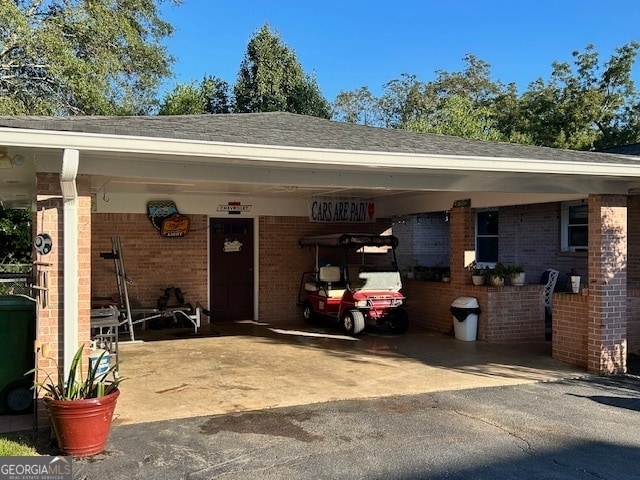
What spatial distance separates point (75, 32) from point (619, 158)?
1441 centimetres

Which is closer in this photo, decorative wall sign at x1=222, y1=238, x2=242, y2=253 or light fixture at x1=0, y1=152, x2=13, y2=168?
light fixture at x1=0, y1=152, x2=13, y2=168

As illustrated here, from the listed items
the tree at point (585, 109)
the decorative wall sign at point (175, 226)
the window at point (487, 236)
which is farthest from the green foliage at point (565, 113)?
the decorative wall sign at point (175, 226)

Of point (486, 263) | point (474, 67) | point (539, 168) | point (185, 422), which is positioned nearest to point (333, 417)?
point (185, 422)

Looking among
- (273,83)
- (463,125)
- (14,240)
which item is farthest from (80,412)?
(273,83)

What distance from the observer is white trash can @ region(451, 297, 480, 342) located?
10.4 meters

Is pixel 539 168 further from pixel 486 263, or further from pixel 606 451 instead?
pixel 486 263

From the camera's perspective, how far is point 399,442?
4.99m

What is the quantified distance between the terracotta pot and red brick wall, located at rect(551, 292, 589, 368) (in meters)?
6.55

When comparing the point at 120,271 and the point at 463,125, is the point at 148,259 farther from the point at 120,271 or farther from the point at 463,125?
the point at 463,125

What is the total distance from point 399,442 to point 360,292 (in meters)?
6.01

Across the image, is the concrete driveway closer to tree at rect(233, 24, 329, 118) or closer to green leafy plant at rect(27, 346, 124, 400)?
green leafy plant at rect(27, 346, 124, 400)

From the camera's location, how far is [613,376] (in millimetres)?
7641

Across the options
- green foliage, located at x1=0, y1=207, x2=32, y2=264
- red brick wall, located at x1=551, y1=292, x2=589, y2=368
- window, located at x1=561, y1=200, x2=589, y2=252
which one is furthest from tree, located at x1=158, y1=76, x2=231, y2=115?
red brick wall, located at x1=551, y1=292, x2=589, y2=368

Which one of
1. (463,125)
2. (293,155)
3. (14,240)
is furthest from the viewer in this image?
(463,125)
